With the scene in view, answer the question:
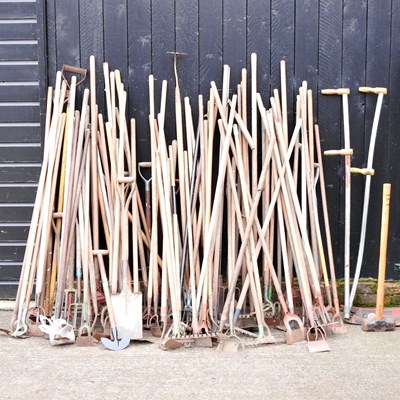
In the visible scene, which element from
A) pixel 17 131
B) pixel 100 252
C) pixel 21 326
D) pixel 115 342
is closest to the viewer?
pixel 115 342

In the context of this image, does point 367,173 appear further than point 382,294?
Yes

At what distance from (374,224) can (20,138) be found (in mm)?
2621

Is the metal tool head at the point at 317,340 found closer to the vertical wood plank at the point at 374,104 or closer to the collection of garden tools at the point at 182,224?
the collection of garden tools at the point at 182,224

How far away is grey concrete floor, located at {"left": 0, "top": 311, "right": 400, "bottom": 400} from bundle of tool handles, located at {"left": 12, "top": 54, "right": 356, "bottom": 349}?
15 centimetres

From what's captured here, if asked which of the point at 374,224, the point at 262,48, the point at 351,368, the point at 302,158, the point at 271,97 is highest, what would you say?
the point at 262,48

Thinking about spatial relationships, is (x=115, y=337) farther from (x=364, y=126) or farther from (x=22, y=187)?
(x=364, y=126)

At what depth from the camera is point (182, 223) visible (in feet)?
13.3

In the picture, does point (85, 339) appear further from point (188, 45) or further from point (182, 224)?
point (188, 45)

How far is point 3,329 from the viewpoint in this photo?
3.79 meters

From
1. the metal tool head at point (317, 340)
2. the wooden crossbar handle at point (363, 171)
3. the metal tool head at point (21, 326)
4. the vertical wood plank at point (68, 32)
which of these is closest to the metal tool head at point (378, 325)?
the metal tool head at point (317, 340)

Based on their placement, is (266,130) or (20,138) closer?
(266,130)

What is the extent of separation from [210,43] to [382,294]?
2.05 meters

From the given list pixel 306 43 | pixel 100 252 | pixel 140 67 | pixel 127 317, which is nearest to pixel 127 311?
pixel 127 317

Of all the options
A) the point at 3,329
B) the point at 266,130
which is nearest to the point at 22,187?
the point at 3,329
